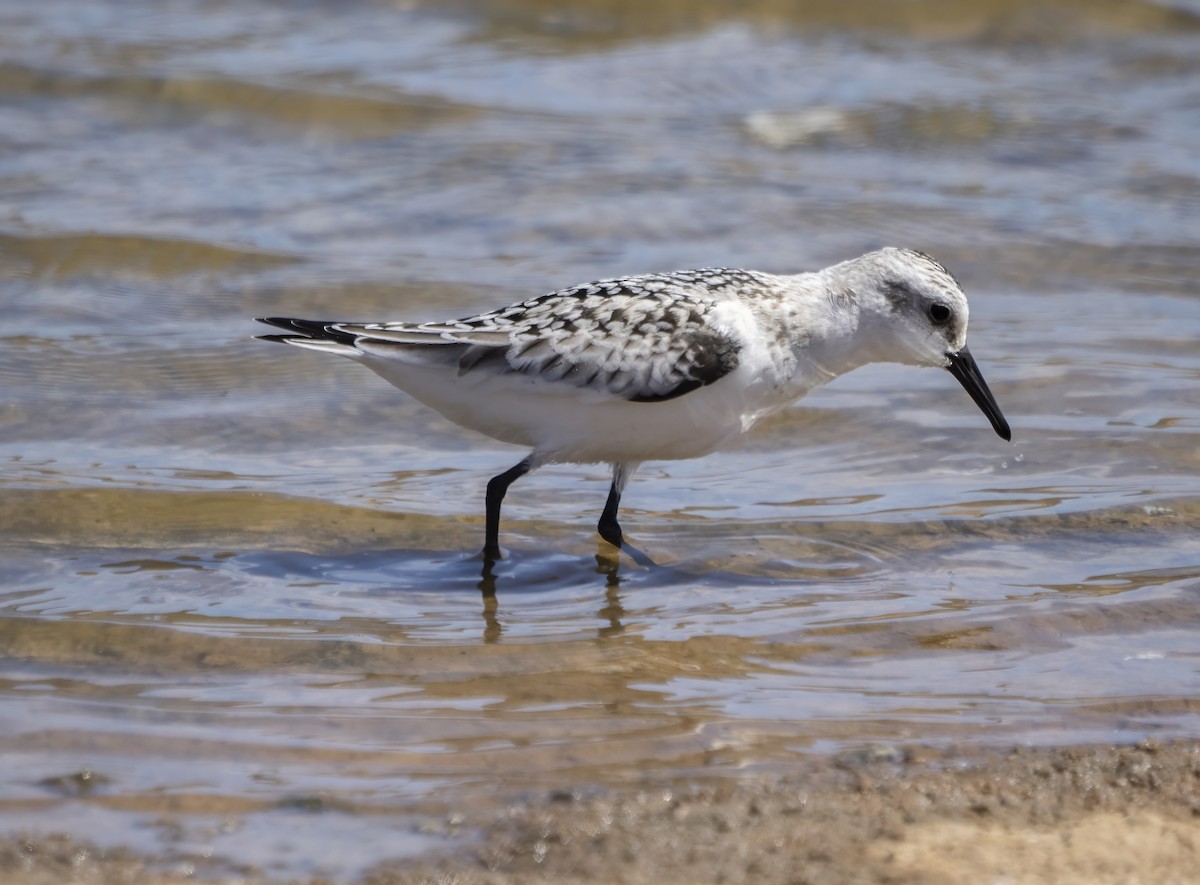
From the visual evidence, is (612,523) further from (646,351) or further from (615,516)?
(646,351)

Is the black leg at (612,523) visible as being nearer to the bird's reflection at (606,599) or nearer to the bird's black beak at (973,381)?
the bird's reflection at (606,599)

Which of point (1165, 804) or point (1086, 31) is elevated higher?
point (1086, 31)

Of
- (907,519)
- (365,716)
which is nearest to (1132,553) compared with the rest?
(907,519)

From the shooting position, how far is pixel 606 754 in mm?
4859

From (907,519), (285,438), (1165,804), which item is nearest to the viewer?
(1165,804)

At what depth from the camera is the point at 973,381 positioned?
713cm

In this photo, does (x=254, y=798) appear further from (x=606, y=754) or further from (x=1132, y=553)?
(x=1132, y=553)

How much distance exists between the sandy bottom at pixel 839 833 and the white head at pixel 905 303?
2.54m

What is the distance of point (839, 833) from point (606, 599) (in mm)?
2220

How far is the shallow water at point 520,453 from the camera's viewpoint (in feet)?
16.7

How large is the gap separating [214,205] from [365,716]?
6955mm

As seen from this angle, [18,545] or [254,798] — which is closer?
[254,798]

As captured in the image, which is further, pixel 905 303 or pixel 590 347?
pixel 905 303

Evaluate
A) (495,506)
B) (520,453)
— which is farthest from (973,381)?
(520,453)
